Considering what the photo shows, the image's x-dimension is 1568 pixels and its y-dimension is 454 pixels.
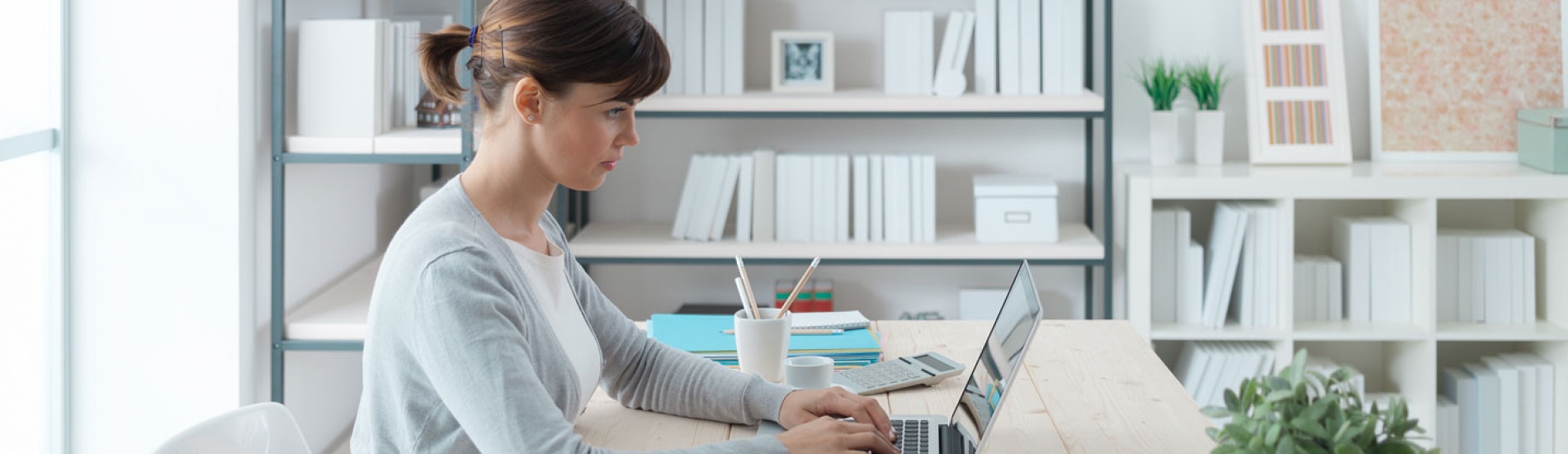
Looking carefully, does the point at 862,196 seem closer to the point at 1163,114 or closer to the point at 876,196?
the point at 876,196

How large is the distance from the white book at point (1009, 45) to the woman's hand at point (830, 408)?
1.64 metres

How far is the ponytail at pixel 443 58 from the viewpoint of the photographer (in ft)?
4.96

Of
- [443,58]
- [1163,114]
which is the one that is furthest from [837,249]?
[443,58]

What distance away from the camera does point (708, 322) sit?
6.45 feet

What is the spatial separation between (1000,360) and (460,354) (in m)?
0.52

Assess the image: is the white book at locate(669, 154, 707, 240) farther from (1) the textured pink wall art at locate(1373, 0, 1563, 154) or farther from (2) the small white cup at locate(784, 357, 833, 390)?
(1) the textured pink wall art at locate(1373, 0, 1563, 154)

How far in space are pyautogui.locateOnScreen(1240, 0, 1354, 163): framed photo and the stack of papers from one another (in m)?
1.54

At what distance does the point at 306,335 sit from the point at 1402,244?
88.6 inches

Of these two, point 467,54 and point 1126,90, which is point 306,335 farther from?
point 1126,90

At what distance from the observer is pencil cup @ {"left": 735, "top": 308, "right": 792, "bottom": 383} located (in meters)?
1.68

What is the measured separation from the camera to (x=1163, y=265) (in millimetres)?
3033

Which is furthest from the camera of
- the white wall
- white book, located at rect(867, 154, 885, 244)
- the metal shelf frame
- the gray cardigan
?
white book, located at rect(867, 154, 885, 244)

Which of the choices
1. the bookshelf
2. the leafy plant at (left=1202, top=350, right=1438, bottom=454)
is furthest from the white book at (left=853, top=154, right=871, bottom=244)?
the leafy plant at (left=1202, top=350, right=1438, bottom=454)

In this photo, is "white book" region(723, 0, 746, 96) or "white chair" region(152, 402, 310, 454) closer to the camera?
"white chair" region(152, 402, 310, 454)
